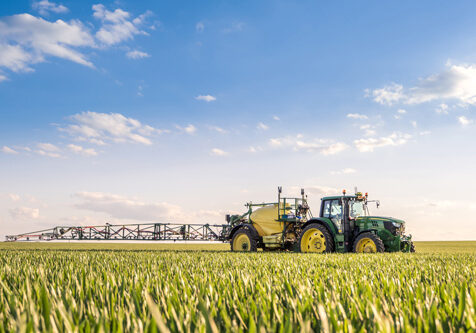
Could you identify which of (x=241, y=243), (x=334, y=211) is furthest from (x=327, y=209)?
(x=241, y=243)

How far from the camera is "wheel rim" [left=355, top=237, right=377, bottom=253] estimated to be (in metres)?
13.1

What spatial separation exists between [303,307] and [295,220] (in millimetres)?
13282

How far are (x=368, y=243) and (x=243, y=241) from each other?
5309 millimetres

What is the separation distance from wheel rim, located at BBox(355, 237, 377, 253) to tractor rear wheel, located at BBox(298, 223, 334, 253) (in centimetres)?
87

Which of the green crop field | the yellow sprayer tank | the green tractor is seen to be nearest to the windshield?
the green tractor

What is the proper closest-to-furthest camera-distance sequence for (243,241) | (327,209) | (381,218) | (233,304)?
(233,304) < (381,218) < (327,209) < (243,241)

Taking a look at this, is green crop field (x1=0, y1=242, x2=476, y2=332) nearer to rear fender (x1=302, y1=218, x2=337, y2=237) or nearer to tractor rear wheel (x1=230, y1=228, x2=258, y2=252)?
rear fender (x1=302, y1=218, x2=337, y2=237)

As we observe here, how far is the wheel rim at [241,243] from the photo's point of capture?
54.4ft

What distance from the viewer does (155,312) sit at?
1020 mm

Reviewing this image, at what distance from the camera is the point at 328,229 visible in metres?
14.0

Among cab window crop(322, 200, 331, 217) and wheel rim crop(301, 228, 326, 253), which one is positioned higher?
cab window crop(322, 200, 331, 217)

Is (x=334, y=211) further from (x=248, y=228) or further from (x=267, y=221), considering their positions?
(x=248, y=228)

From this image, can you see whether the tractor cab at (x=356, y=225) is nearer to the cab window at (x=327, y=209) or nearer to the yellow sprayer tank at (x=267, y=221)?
the cab window at (x=327, y=209)

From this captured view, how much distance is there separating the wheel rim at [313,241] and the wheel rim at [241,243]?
2.70 metres
